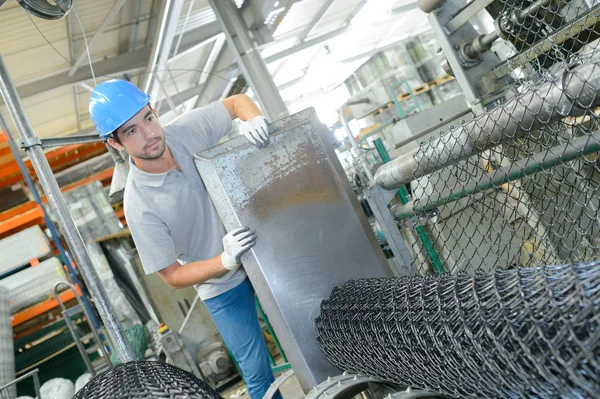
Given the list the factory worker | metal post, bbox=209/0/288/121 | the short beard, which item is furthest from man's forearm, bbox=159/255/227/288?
metal post, bbox=209/0/288/121

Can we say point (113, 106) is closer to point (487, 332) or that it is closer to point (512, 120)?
point (512, 120)

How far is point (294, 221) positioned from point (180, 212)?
52 centimetres

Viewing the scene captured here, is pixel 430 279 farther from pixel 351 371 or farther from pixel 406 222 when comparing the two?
pixel 406 222

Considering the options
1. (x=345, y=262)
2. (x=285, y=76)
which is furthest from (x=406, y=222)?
(x=285, y=76)

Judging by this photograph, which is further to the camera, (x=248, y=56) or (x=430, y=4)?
(x=248, y=56)

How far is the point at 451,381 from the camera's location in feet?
4.17

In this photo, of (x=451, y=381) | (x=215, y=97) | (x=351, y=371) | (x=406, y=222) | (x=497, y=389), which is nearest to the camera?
(x=497, y=389)

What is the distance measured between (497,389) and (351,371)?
70 cm

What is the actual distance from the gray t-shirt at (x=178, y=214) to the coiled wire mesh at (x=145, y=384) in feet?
1.79

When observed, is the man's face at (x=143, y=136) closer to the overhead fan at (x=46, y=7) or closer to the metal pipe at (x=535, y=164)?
the overhead fan at (x=46, y=7)

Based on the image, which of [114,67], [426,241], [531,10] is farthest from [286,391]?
[114,67]

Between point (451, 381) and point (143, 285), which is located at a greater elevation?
point (143, 285)

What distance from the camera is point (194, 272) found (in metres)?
2.13

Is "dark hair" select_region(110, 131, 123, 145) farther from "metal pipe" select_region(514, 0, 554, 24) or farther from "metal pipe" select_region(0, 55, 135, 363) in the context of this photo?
"metal pipe" select_region(514, 0, 554, 24)
